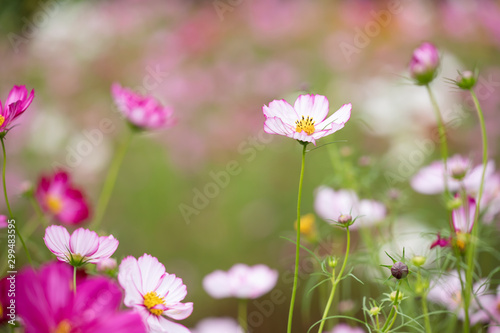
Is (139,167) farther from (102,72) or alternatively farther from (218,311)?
(218,311)

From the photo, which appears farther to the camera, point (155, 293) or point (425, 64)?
point (425, 64)

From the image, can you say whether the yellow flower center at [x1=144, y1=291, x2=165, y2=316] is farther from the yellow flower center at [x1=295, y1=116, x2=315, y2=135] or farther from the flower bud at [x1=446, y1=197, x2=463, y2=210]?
the flower bud at [x1=446, y1=197, x2=463, y2=210]

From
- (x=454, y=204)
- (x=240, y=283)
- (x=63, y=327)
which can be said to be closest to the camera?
(x=63, y=327)

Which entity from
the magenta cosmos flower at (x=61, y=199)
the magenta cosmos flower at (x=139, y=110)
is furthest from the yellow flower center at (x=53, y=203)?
the magenta cosmos flower at (x=139, y=110)

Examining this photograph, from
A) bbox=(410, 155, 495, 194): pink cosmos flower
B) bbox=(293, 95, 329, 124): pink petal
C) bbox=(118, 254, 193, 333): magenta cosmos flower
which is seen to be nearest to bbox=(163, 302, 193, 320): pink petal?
bbox=(118, 254, 193, 333): magenta cosmos flower

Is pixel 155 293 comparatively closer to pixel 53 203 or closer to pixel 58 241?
pixel 58 241

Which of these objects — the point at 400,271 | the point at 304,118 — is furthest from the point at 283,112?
the point at 400,271

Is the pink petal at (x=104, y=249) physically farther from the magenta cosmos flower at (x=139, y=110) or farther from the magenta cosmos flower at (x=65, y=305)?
the magenta cosmos flower at (x=139, y=110)
